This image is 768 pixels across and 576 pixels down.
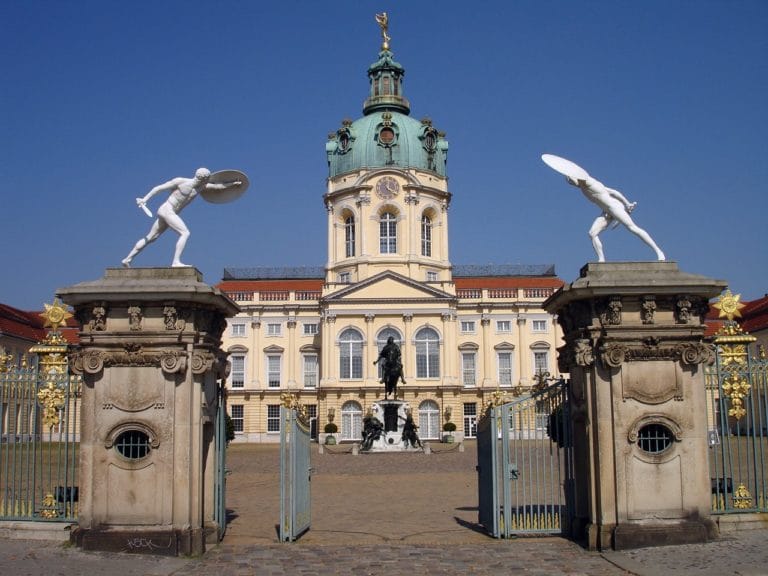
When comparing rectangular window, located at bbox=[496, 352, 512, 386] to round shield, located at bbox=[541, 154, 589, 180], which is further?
rectangular window, located at bbox=[496, 352, 512, 386]

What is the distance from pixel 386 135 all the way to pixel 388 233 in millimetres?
7161

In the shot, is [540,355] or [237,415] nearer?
[540,355]

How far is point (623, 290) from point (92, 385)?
764 cm

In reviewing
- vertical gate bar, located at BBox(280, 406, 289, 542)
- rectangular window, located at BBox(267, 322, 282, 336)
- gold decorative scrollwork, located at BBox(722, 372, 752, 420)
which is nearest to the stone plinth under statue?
rectangular window, located at BBox(267, 322, 282, 336)

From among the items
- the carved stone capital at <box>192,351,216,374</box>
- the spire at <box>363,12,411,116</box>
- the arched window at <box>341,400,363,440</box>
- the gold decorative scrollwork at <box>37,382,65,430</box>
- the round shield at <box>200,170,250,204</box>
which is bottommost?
the arched window at <box>341,400,363,440</box>

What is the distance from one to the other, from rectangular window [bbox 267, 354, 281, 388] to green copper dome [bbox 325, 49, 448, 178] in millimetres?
14315

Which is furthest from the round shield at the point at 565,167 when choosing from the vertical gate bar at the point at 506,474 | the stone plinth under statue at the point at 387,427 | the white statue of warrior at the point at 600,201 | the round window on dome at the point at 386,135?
the round window on dome at the point at 386,135

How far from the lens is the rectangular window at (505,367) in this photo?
68688 mm

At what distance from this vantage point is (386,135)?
2697 inches

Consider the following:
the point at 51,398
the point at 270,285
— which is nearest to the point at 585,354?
the point at 51,398

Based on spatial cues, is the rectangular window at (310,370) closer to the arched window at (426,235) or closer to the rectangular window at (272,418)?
the rectangular window at (272,418)

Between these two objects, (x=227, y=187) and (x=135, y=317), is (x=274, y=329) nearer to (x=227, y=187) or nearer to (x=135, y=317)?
(x=227, y=187)

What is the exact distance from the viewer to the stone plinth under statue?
149ft

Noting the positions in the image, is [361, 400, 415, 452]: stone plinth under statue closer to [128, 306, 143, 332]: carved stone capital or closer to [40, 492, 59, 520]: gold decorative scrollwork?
[40, 492, 59, 520]: gold decorative scrollwork
